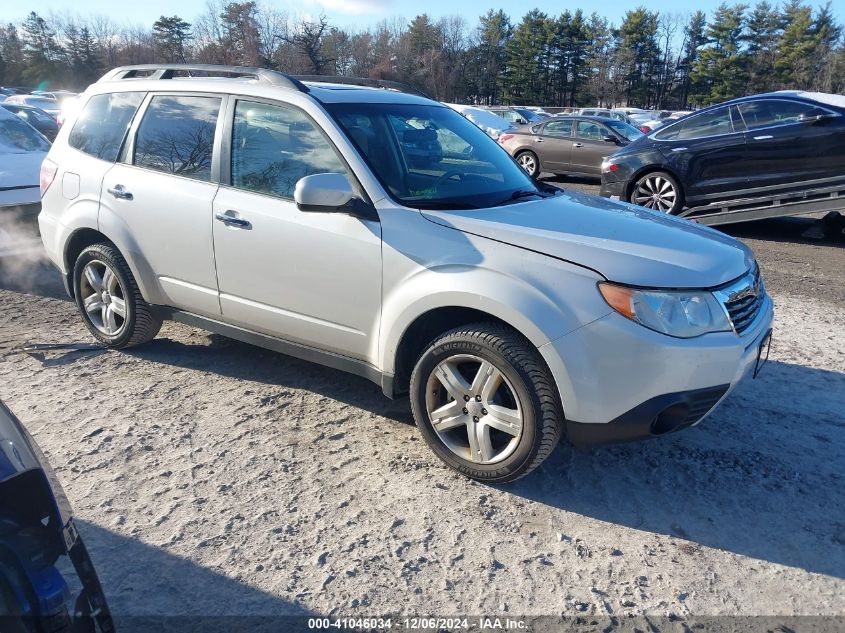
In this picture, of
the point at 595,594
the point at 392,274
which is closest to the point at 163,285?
the point at 392,274

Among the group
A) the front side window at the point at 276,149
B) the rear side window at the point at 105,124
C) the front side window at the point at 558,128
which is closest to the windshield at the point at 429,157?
the front side window at the point at 276,149

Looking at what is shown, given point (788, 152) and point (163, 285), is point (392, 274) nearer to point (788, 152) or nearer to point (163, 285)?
point (163, 285)

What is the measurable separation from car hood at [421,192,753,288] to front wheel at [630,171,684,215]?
5.82 m

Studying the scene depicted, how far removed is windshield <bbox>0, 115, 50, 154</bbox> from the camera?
8.07 m

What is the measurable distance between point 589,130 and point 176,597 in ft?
48.6

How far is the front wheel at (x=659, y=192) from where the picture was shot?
9.28 metres

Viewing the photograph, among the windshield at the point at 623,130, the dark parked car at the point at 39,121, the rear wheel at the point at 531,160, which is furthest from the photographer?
the dark parked car at the point at 39,121

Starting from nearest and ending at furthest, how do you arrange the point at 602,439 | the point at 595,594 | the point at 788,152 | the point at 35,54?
the point at 595,594 < the point at 602,439 < the point at 788,152 < the point at 35,54

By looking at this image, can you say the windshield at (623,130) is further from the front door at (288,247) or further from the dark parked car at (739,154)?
the front door at (288,247)

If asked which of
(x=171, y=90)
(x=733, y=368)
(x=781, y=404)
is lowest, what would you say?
(x=781, y=404)

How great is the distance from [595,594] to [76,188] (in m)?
4.18

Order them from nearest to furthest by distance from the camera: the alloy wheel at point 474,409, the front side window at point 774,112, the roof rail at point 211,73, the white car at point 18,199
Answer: the alloy wheel at point 474,409, the roof rail at point 211,73, the white car at point 18,199, the front side window at point 774,112

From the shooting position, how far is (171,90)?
4.46 metres

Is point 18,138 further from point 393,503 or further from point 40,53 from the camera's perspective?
point 40,53
